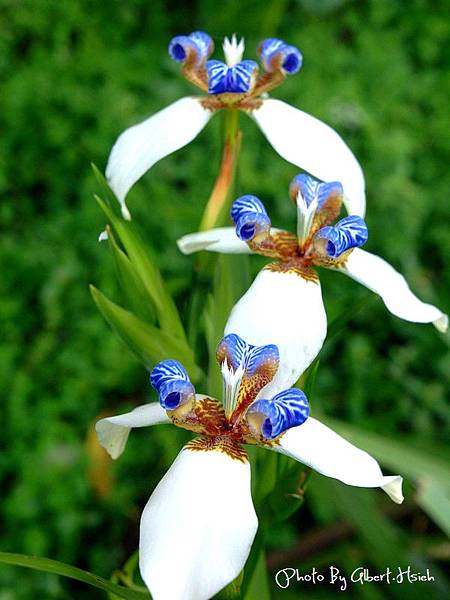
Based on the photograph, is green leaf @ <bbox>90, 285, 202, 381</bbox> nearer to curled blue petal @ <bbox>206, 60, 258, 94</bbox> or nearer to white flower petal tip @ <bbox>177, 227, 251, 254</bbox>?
white flower petal tip @ <bbox>177, 227, 251, 254</bbox>

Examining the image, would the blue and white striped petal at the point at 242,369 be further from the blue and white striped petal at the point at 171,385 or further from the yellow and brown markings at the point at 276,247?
the yellow and brown markings at the point at 276,247

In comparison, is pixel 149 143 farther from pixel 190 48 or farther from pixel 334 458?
pixel 334 458

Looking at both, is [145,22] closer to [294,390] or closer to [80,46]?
[80,46]

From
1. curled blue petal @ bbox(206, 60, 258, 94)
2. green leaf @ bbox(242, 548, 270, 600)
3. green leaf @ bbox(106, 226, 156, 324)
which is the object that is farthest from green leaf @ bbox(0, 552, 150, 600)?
curled blue petal @ bbox(206, 60, 258, 94)

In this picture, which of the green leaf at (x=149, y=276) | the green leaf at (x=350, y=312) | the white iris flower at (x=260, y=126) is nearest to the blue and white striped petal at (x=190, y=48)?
the white iris flower at (x=260, y=126)

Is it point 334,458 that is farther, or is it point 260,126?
point 260,126

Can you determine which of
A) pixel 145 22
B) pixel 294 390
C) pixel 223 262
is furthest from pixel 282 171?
pixel 294 390

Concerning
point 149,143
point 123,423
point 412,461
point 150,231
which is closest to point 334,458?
point 123,423
